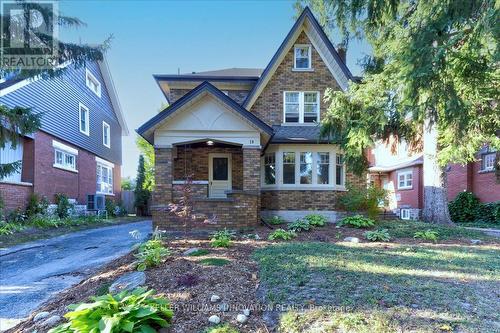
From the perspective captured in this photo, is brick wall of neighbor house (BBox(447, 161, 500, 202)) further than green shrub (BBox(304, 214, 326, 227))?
Yes

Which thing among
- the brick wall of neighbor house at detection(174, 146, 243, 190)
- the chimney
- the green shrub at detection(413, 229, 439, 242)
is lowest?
the green shrub at detection(413, 229, 439, 242)

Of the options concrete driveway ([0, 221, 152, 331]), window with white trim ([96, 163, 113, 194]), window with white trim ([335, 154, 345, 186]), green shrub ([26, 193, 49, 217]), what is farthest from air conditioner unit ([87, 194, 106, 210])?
window with white trim ([335, 154, 345, 186])

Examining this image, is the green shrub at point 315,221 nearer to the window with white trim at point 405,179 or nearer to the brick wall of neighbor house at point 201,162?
the brick wall of neighbor house at point 201,162

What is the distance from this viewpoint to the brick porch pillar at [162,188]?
365 inches

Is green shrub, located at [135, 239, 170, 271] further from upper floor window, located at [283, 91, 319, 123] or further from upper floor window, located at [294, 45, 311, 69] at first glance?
upper floor window, located at [294, 45, 311, 69]

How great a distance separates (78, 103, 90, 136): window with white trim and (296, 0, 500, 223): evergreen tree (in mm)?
14530

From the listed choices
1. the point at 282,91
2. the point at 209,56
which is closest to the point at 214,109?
the point at 282,91

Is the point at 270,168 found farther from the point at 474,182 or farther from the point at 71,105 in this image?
the point at 71,105

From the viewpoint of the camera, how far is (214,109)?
9969mm

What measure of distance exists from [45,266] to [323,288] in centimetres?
586

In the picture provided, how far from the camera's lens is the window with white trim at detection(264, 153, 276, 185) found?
40.4 ft

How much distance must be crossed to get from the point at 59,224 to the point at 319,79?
1219 centimetres

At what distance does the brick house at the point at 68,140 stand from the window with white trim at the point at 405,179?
18612 millimetres

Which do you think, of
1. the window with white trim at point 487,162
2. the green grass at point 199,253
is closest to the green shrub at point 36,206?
the green grass at point 199,253
